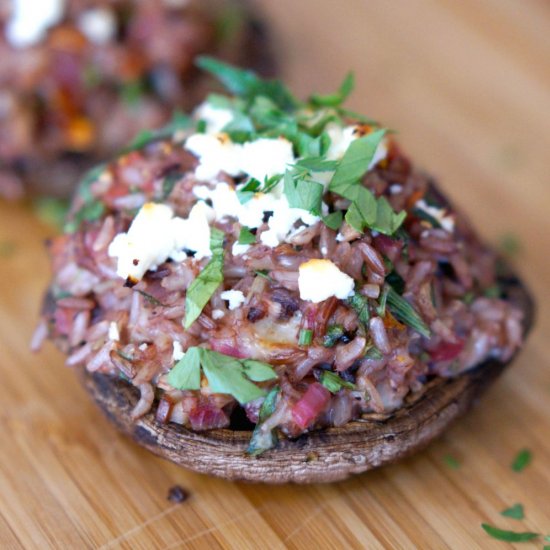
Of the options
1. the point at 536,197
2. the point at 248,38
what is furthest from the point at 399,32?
the point at 536,197

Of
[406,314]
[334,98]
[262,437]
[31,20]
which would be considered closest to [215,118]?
[334,98]

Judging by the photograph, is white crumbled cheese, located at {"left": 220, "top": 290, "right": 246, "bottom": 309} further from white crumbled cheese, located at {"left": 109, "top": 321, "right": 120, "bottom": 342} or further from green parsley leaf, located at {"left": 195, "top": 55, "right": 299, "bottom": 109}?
green parsley leaf, located at {"left": 195, "top": 55, "right": 299, "bottom": 109}

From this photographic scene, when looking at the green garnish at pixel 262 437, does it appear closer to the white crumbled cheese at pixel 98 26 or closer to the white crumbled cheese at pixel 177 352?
the white crumbled cheese at pixel 177 352

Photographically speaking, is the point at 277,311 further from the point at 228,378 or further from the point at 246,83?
the point at 246,83

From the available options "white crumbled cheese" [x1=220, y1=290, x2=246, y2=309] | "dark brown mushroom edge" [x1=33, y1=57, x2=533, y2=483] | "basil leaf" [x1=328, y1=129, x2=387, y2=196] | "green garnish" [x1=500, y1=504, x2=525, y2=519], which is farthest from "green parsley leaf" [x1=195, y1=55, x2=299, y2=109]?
"green garnish" [x1=500, y1=504, x2=525, y2=519]

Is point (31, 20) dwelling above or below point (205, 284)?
below

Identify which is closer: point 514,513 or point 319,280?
point 319,280
